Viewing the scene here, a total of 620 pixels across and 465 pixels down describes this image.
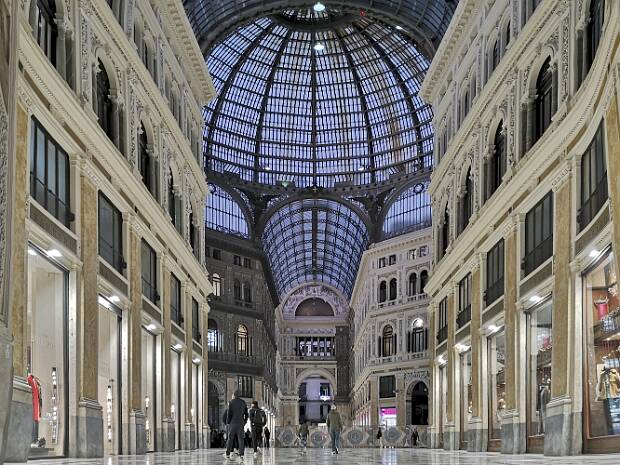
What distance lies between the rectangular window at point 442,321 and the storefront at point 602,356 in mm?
21924

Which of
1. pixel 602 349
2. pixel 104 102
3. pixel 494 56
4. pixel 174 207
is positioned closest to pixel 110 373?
pixel 104 102

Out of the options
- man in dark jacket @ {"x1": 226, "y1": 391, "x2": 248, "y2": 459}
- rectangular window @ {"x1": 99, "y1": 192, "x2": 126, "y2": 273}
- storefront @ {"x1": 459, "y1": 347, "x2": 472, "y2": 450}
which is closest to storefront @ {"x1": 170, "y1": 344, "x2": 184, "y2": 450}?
rectangular window @ {"x1": 99, "y1": 192, "x2": 126, "y2": 273}

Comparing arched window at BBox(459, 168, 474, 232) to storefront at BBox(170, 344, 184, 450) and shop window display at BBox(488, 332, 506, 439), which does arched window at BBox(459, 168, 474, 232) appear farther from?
storefront at BBox(170, 344, 184, 450)

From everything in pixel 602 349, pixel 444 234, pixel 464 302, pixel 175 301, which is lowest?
pixel 602 349

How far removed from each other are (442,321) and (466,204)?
27.5 feet

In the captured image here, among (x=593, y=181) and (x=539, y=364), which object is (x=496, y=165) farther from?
(x=593, y=181)

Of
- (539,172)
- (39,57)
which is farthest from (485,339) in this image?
(39,57)

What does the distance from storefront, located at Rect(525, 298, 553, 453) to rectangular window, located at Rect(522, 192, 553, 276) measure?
51.5 inches

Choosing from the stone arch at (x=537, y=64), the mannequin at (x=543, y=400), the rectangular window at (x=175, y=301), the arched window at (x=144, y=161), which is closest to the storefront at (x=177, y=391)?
the rectangular window at (x=175, y=301)

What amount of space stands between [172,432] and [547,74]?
66.8 ft

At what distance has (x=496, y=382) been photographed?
112 ft

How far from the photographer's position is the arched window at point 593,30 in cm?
2273

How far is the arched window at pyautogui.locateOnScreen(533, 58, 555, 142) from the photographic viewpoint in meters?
28.2

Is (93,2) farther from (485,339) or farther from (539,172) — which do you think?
(485,339)
